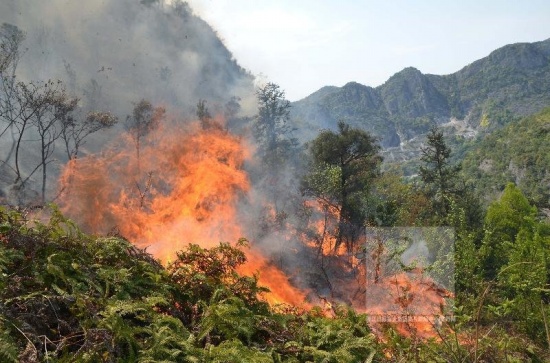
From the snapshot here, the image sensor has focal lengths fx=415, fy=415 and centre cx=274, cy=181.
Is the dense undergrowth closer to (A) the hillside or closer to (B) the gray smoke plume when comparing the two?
(B) the gray smoke plume

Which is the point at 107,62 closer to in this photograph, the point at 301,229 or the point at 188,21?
the point at 188,21

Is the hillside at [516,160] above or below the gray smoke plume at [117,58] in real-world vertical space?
below

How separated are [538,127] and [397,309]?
110549 millimetres

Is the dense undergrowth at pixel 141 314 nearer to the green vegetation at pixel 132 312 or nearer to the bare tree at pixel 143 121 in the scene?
the green vegetation at pixel 132 312

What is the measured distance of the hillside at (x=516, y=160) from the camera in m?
85.6

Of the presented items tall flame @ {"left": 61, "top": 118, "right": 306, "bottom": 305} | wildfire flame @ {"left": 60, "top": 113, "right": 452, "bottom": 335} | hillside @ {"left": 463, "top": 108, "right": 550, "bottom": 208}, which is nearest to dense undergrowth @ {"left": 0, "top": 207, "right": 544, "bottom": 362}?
wildfire flame @ {"left": 60, "top": 113, "right": 452, "bottom": 335}

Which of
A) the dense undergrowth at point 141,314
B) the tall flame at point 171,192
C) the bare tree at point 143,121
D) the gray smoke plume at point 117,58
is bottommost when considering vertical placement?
the dense undergrowth at point 141,314

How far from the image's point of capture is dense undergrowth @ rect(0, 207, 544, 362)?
6.97 ft

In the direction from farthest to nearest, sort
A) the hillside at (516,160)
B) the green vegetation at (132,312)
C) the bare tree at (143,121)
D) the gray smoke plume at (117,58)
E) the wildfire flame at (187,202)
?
the hillside at (516,160) < the gray smoke plume at (117,58) < the bare tree at (143,121) < the wildfire flame at (187,202) < the green vegetation at (132,312)

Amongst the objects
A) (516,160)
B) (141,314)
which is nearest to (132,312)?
(141,314)

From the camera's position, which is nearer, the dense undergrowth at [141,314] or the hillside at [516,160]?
the dense undergrowth at [141,314]

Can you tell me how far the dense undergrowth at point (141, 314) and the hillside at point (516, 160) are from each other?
82.4 meters

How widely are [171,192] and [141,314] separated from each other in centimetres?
2591

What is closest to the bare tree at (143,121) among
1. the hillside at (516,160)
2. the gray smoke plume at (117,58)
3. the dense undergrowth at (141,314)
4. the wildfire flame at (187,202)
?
the wildfire flame at (187,202)
